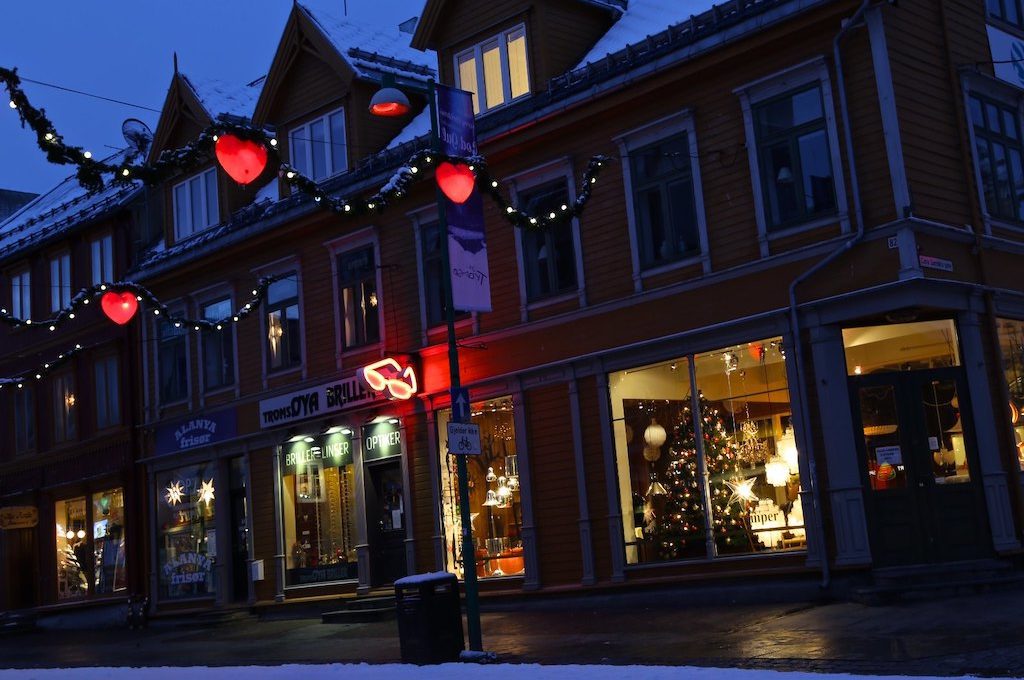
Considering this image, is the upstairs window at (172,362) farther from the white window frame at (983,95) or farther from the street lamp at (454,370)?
the white window frame at (983,95)

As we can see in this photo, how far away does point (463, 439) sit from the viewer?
49.2 ft

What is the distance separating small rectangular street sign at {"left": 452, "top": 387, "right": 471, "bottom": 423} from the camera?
15.4 metres

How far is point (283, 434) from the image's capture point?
82.1ft

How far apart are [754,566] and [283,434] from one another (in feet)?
36.9

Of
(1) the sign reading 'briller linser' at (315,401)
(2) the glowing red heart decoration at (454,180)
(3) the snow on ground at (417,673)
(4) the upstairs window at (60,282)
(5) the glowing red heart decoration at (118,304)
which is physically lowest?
(3) the snow on ground at (417,673)

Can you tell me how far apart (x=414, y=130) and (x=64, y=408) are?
1360 cm

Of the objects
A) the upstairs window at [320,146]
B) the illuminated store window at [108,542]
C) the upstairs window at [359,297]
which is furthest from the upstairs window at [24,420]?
the upstairs window at [359,297]

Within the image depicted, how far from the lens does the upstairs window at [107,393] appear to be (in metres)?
29.5

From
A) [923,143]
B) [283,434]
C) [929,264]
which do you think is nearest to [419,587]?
[929,264]

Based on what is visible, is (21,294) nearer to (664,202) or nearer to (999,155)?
(664,202)

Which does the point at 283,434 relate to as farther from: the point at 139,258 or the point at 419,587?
the point at 419,587

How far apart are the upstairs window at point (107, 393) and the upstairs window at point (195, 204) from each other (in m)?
3.89

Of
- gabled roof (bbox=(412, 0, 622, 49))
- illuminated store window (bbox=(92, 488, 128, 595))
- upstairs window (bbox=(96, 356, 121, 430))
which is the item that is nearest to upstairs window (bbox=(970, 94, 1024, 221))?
gabled roof (bbox=(412, 0, 622, 49))

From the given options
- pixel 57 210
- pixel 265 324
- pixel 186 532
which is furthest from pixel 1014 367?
pixel 57 210
